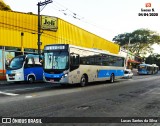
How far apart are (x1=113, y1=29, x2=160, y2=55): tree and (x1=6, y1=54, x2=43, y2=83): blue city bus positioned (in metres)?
60.6

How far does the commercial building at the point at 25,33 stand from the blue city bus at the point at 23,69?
22.8 ft

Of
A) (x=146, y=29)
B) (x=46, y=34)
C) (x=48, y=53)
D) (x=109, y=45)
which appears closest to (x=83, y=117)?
(x=48, y=53)

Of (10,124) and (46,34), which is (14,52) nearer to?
(46,34)

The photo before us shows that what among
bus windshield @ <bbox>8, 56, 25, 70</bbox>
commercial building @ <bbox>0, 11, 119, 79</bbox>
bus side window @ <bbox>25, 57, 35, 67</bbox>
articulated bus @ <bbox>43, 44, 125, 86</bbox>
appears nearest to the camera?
articulated bus @ <bbox>43, 44, 125, 86</bbox>

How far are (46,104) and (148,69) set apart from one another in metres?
51.1

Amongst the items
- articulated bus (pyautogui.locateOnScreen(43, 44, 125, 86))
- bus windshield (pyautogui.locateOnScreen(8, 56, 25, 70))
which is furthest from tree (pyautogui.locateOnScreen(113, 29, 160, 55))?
bus windshield (pyautogui.locateOnScreen(8, 56, 25, 70))

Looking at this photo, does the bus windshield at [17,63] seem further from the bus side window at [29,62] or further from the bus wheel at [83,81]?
the bus wheel at [83,81]

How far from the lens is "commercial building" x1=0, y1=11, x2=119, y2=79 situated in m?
28.3

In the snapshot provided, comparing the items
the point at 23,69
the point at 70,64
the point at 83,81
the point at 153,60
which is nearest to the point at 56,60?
the point at 70,64

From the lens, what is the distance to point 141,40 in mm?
81562

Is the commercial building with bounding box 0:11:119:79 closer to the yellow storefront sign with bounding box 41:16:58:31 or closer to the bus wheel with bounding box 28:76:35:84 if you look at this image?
the yellow storefront sign with bounding box 41:16:58:31

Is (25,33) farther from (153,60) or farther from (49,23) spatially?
(153,60)

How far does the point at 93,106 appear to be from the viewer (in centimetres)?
984

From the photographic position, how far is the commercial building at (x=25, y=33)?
28.3 metres
